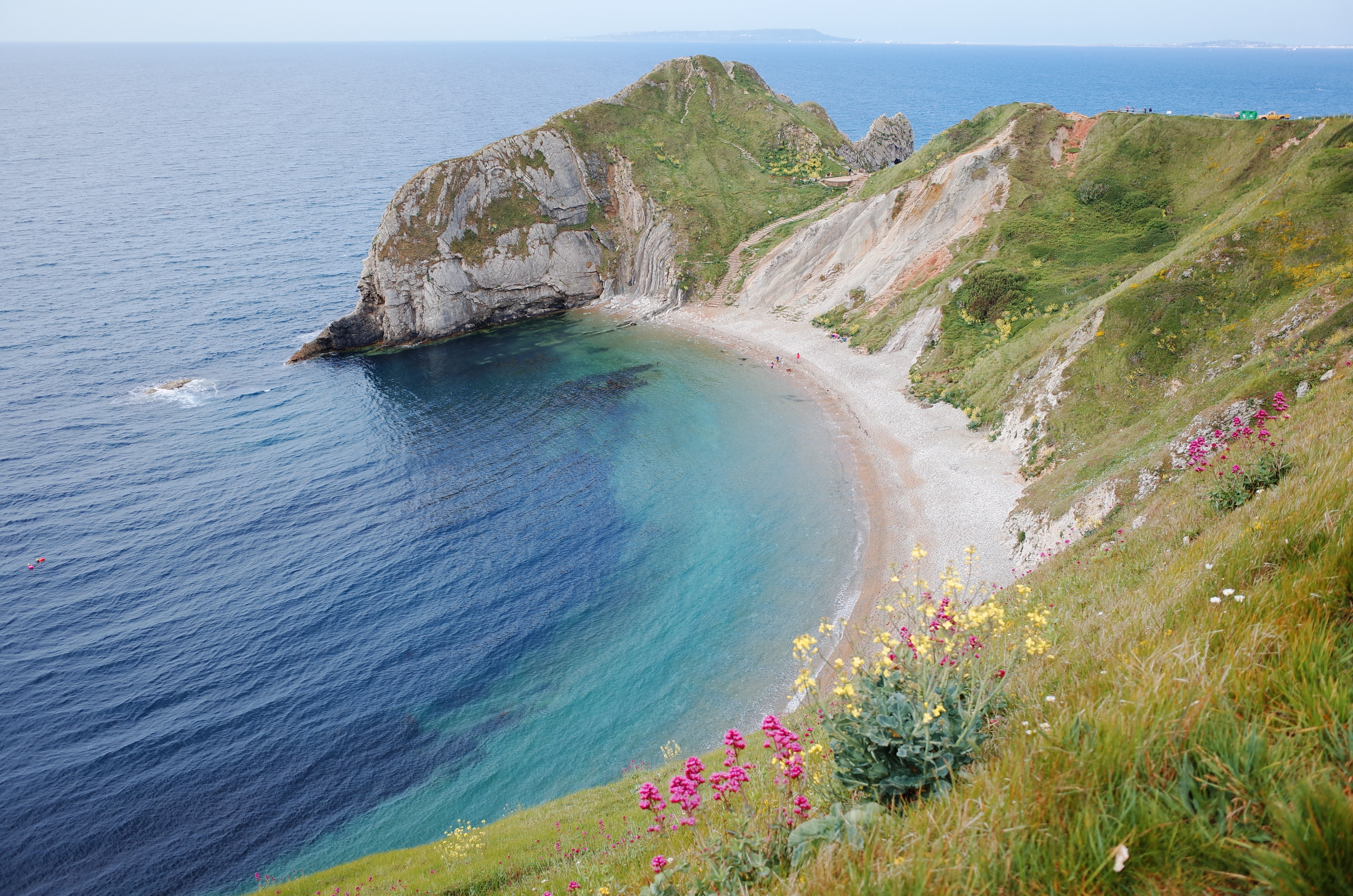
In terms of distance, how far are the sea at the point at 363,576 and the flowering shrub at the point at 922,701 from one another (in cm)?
2369

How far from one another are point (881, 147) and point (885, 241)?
1901 inches

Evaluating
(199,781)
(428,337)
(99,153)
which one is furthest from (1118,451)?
(99,153)

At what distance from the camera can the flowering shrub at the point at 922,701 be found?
254 inches

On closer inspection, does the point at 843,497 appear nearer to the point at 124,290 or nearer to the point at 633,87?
the point at 633,87

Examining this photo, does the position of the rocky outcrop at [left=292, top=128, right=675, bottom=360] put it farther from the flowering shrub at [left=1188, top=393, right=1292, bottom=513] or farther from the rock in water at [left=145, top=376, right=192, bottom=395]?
the flowering shrub at [left=1188, top=393, right=1292, bottom=513]

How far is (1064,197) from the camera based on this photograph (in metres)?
59.5

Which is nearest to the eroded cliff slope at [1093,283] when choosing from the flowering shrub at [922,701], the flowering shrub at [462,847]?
the flowering shrub at [922,701]

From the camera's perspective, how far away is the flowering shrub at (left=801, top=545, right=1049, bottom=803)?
6441 mm

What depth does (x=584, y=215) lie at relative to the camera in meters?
83.0

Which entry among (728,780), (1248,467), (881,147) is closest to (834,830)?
(728,780)

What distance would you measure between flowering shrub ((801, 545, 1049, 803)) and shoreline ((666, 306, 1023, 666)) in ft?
54.9

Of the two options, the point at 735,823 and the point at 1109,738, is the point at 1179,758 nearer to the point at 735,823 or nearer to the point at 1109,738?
the point at 1109,738

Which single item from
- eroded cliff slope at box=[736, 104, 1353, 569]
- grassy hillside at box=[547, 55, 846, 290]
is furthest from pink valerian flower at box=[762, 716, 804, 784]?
grassy hillside at box=[547, 55, 846, 290]

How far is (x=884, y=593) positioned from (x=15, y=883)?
3915 centimetres
